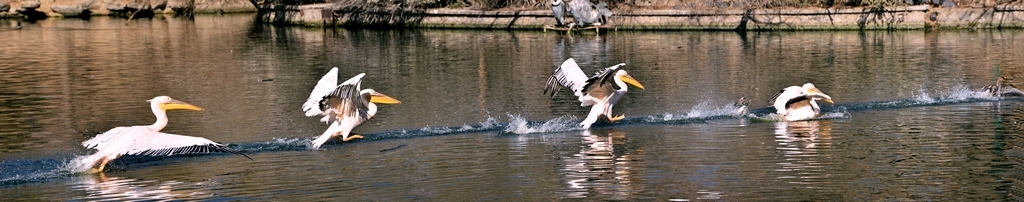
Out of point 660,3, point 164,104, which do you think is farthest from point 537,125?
point 660,3

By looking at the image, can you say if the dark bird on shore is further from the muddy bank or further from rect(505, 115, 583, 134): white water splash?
the muddy bank

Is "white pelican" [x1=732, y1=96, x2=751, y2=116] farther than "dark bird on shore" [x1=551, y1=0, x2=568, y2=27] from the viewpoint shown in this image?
No

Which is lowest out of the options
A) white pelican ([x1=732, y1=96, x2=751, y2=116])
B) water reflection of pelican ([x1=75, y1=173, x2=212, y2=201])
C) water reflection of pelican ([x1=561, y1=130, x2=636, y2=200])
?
water reflection of pelican ([x1=561, y1=130, x2=636, y2=200])

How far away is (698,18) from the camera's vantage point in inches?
1257

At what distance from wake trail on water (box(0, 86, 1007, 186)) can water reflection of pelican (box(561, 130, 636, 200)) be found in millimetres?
892

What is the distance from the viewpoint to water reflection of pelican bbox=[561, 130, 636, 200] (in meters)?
10.9

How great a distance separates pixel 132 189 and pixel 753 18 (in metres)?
22.1

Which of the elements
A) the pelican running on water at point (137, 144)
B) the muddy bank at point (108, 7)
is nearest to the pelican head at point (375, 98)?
the pelican running on water at point (137, 144)

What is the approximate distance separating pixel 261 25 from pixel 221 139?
25.6 metres

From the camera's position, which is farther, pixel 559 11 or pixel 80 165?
pixel 559 11

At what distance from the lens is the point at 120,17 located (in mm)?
45500

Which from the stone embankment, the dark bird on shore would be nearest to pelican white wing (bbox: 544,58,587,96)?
the dark bird on shore

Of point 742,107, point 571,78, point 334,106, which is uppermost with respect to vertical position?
point 571,78

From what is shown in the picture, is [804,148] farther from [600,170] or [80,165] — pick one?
[80,165]
